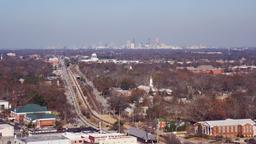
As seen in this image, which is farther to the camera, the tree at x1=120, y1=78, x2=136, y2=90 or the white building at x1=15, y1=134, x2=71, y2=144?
the tree at x1=120, y1=78, x2=136, y2=90

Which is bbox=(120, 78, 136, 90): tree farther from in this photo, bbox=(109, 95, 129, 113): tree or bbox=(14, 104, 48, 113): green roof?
bbox=(14, 104, 48, 113): green roof

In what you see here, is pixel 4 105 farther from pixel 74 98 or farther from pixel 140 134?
pixel 140 134

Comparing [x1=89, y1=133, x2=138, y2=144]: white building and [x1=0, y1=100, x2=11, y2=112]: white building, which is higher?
[x1=89, y1=133, x2=138, y2=144]: white building

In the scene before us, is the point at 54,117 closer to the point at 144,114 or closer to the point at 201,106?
the point at 144,114

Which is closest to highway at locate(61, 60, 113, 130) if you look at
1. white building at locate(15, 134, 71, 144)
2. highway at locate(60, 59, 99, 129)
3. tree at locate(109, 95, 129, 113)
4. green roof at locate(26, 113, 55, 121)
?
highway at locate(60, 59, 99, 129)

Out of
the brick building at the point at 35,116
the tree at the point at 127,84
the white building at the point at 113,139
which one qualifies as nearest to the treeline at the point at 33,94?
the brick building at the point at 35,116

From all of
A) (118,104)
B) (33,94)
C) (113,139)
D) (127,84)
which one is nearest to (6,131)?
(113,139)

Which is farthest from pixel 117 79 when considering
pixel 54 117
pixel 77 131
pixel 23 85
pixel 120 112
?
pixel 77 131

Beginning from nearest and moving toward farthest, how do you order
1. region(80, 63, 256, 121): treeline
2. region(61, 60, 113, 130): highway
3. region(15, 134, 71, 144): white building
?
region(15, 134, 71, 144): white building → region(80, 63, 256, 121): treeline → region(61, 60, 113, 130): highway
